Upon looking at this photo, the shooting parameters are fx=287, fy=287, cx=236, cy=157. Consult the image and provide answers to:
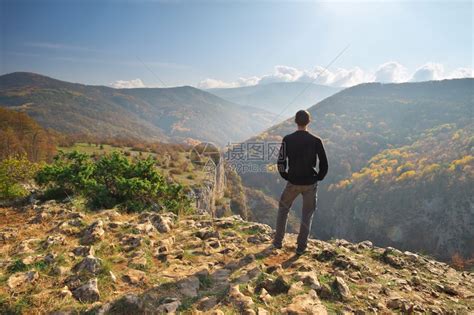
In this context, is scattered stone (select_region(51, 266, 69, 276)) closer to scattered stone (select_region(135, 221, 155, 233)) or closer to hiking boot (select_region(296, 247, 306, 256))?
scattered stone (select_region(135, 221, 155, 233))

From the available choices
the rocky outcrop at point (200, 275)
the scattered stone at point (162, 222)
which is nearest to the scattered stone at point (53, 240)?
the rocky outcrop at point (200, 275)

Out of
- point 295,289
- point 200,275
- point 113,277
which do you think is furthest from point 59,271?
point 295,289

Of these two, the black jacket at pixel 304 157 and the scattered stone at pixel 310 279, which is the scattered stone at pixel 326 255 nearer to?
the scattered stone at pixel 310 279

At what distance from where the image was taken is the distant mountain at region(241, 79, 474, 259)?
225ft

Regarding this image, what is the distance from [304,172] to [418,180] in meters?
86.6

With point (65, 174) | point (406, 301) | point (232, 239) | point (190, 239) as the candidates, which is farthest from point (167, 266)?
point (65, 174)

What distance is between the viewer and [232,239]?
639 centimetres

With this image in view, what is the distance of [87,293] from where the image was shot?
368 cm

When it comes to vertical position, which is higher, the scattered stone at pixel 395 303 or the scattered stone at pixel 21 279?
the scattered stone at pixel 21 279

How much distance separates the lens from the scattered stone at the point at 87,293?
3.63 m

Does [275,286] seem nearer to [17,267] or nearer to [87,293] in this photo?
[87,293]

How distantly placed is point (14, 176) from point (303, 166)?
8.22 m

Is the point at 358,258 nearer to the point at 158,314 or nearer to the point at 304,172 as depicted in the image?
the point at 304,172

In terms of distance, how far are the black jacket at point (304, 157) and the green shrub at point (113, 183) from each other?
4225 mm
